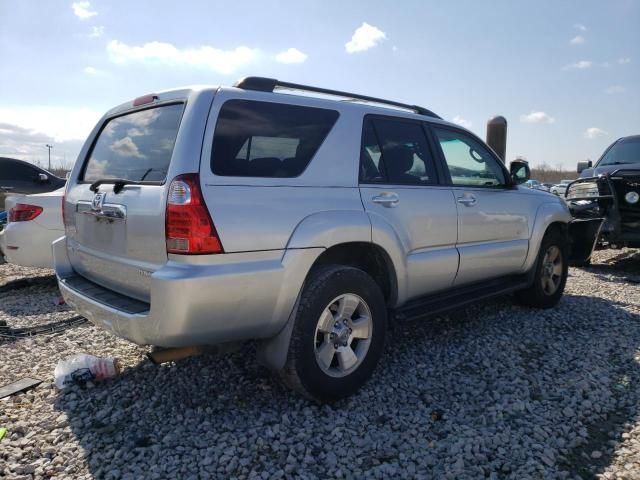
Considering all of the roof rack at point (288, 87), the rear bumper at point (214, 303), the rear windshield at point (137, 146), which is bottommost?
the rear bumper at point (214, 303)

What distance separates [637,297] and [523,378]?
3.25m

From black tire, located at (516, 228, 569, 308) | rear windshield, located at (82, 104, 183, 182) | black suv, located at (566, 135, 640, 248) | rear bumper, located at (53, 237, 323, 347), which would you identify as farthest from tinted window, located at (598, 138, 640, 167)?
rear windshield, located at (82, 104, 183, 182)

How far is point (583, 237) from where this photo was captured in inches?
255

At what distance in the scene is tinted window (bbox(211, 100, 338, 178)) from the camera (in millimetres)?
2582

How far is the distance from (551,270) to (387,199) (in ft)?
9.14

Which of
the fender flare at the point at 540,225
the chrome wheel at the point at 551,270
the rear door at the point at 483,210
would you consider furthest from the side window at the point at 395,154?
the chrome wheel at the point at 551,270

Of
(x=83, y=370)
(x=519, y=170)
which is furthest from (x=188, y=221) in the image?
(x=519, y=170)

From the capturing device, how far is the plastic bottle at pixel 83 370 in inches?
128

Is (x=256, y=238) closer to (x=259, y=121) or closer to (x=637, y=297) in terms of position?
(x=259, y=121)

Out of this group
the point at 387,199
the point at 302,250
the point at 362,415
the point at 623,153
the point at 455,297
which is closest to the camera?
the point at 302,250

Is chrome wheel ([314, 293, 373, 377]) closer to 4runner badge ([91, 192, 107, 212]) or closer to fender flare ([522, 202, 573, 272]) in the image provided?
4runner badge ([91, 192, 107, 212])

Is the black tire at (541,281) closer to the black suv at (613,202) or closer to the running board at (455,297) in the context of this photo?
the running board at (455,297)

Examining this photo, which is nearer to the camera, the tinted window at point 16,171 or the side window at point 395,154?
the side window at point 395,154

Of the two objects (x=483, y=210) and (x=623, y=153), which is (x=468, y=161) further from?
(x=623, y=153)
